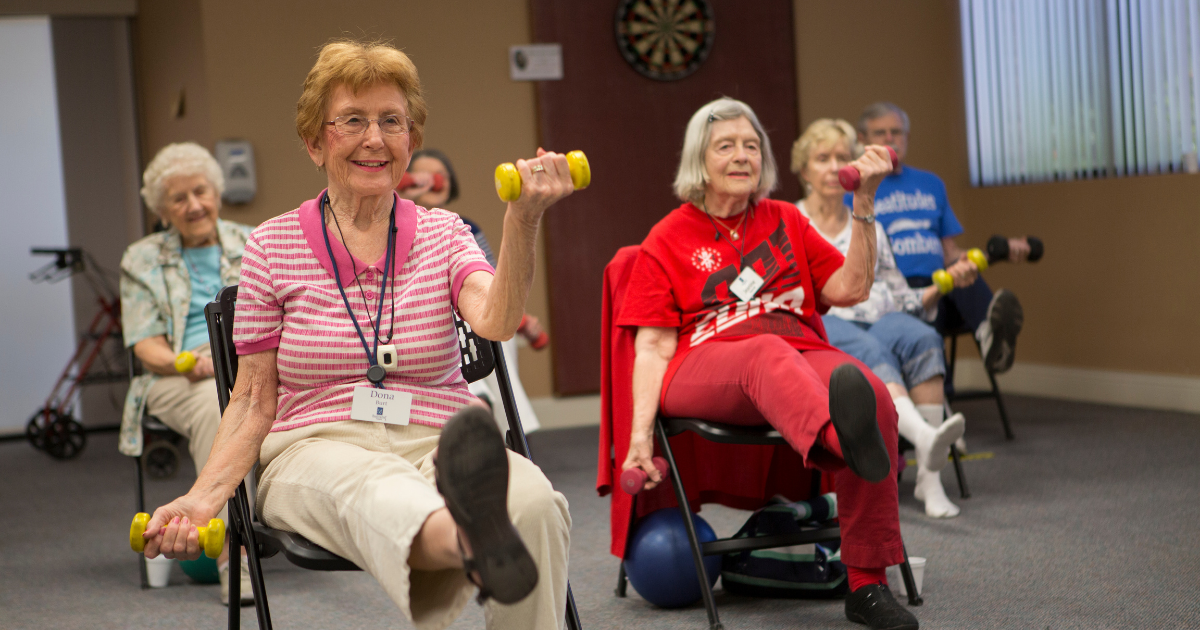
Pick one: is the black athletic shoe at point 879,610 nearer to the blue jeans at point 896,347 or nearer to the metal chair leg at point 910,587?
the metal chair leg at point 910,587

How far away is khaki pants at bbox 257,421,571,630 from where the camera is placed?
143 cm

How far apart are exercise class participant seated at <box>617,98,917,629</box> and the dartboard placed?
3.00 meters

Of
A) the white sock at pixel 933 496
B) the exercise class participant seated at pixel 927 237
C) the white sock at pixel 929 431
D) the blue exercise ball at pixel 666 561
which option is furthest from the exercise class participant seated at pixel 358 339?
the exercise class participant seated at pixel 927 237

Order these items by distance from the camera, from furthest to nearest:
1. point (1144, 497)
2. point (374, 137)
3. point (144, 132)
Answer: point (144, 132) < point (1144, 497) < point (374, 137)


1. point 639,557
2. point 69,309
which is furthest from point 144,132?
point 639,557

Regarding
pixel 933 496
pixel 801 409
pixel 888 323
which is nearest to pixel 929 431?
pixel 933 496

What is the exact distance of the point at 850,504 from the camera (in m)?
2.16

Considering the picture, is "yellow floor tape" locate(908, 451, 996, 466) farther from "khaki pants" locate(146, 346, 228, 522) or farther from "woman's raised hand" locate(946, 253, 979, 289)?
"khaki pants" locate(146, 346, 228, 522)

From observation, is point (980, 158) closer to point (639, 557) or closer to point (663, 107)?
point (663, 107)

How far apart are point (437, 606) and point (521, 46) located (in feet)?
14.4

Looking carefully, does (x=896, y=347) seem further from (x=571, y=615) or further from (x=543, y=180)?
(x=543, y=180)

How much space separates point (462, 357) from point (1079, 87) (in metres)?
4.29

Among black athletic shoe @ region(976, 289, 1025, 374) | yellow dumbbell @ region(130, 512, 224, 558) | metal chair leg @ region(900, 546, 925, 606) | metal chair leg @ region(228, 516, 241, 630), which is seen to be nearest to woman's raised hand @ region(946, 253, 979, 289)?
black athletic shoe @ region(976, 289, 1025, 374)

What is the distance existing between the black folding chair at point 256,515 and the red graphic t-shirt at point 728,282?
1.96 ft
